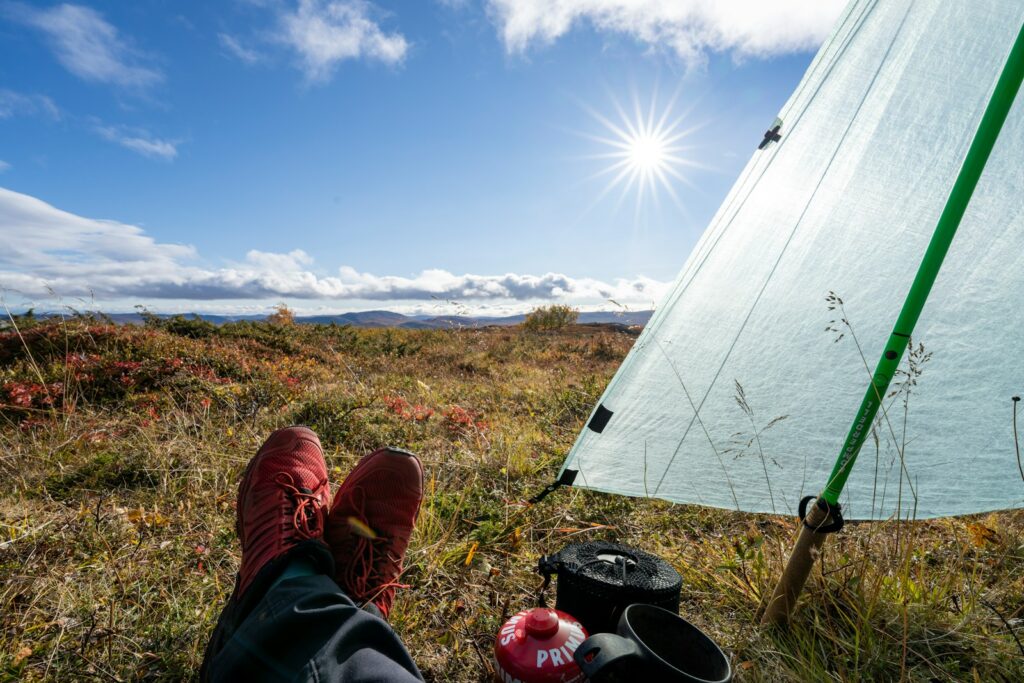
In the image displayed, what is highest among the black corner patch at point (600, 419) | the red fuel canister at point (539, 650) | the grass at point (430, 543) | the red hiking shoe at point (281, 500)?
the black corner patch at point (600, 419)

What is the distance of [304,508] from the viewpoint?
1.92 m

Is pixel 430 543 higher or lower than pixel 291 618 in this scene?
lower

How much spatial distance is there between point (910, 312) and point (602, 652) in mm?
1266

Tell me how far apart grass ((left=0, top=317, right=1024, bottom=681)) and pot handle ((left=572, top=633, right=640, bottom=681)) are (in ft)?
2.28

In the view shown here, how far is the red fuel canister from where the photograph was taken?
3.99 ft

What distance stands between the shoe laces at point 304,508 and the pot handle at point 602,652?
117 cm

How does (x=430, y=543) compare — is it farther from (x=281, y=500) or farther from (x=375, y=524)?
(x=281, y=500)

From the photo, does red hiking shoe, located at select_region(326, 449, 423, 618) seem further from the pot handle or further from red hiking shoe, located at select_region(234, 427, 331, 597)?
the pot handle

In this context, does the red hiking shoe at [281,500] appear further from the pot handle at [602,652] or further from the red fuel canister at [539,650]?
the pot handle at [602,652]

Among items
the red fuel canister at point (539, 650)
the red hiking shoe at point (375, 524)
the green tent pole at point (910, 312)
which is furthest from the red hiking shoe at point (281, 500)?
the green tent pole at point (910, 312)

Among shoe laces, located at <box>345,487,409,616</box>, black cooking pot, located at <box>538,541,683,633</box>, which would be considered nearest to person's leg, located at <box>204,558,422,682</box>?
shoe laces, located at <box>345,487,409,616</box>

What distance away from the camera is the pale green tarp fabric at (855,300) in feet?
6.12

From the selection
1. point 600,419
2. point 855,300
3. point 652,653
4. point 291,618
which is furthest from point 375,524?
point 855,300

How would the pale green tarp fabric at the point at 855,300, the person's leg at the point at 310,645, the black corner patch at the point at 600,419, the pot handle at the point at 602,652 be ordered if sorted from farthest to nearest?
the black corner patch at the point at 600,419 → the pale green tarp fabric at the point at 855,300 → the person's leg at the point at 310,645 → the pot handle at the point at 602,652
